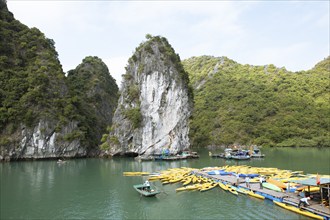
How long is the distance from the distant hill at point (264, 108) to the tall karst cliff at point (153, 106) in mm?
16659

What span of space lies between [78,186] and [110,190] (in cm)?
399

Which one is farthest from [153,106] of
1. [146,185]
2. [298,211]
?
[298,211]

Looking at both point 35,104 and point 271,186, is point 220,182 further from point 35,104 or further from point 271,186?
point 35,104

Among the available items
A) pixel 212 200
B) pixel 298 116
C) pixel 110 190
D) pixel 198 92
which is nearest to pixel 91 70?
pixel 198 92

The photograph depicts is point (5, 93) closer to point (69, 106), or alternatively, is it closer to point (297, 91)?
point (69, 106)

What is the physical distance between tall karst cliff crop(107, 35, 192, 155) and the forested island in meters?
0.30

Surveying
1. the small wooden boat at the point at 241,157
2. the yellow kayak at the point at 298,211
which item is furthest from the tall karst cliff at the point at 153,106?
the yellow kayak at the point at 298,211

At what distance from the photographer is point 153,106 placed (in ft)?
187

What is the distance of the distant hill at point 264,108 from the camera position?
7356 centimetres

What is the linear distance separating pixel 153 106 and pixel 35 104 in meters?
22.9

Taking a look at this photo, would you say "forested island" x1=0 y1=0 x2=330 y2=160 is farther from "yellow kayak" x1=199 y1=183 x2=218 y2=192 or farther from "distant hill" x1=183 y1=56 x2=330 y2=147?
"yellow kayak" x1=199 y1=183 x2=218 y2=192

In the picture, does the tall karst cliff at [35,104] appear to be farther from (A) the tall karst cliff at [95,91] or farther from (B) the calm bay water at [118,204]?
(B) the calm bay water at [118,204]

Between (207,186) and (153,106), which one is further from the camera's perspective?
(153,106)

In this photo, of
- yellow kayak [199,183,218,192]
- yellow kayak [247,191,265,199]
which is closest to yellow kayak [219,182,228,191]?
yellow kayak [199,183,218,192]
